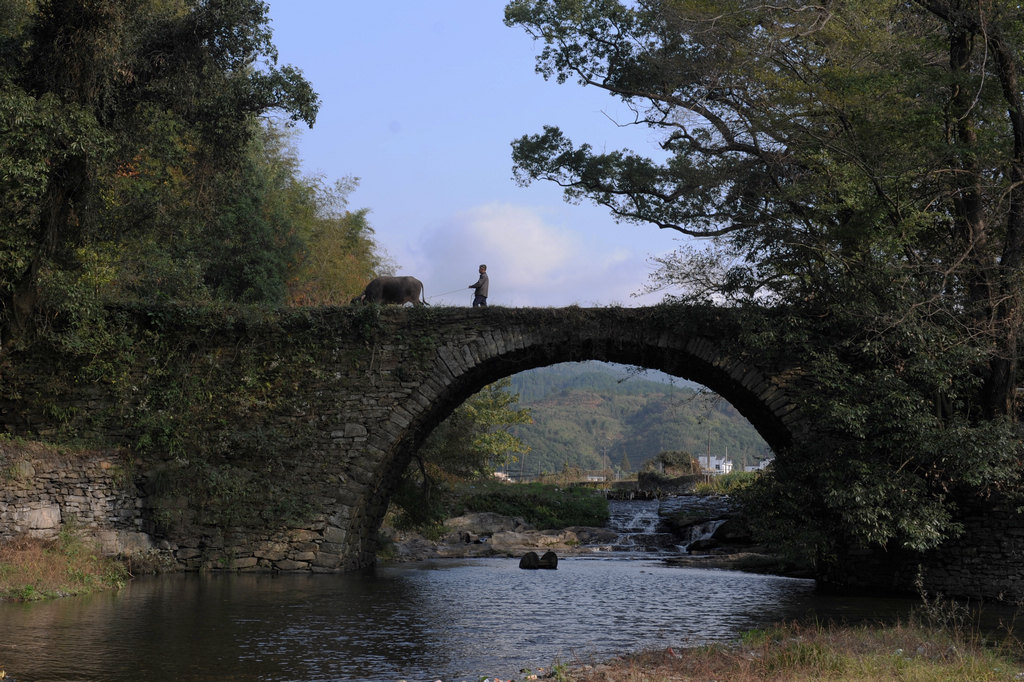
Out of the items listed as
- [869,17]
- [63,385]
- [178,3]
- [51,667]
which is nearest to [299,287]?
[178,3]

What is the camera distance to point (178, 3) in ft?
71.5

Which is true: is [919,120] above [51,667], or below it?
above

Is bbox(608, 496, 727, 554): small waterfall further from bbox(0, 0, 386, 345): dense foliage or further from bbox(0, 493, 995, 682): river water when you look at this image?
bbox(0, 0, 386, 345): dense foliage

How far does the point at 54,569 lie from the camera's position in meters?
12.7

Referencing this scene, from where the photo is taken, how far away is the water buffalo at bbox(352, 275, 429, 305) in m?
17.5

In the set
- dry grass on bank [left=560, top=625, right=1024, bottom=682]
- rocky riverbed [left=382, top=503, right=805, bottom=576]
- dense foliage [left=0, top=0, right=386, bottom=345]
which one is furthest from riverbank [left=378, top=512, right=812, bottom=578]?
Answer: dry grass on bank [left=560, top=625, right=1024, bottom=682]

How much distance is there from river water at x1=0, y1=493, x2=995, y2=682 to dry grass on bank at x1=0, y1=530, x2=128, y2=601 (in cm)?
47

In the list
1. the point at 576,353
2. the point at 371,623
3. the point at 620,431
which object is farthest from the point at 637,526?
the point at 620,431

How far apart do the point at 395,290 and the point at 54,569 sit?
25.4 feet

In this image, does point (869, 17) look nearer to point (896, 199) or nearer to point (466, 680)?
point (896, 199)

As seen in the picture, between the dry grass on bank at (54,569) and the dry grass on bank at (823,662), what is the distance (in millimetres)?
8129

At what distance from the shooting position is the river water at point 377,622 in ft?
24.8

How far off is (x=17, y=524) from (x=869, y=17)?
609 inches

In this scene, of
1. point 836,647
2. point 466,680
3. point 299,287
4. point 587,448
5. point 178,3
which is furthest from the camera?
point 587,448
